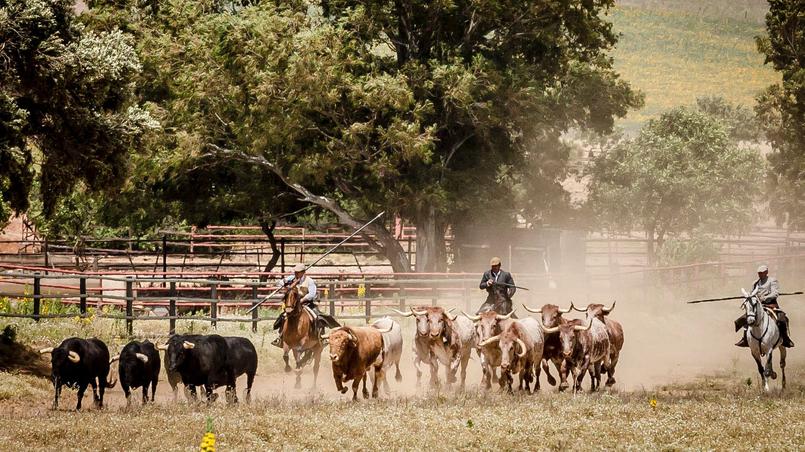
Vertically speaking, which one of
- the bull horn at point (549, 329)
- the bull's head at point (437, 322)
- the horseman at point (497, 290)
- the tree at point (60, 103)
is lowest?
the bull horn at point (549, 329)

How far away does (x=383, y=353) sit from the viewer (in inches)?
853

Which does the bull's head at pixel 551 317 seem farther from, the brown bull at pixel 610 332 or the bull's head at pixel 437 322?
the bull's head at pixel 437 322

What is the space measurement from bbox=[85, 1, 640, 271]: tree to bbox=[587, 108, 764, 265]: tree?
21234 millimetres

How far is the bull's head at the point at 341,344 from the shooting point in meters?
19.7

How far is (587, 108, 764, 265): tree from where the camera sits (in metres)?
64.1

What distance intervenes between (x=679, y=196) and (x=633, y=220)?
209 inches

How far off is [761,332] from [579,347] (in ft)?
12.5

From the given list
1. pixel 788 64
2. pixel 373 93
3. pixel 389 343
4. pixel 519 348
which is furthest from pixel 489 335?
pixel 788 64

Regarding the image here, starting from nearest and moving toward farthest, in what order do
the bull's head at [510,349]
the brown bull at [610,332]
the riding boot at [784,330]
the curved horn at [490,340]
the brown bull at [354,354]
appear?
the brown bull at [354,354] → the bull's head at [510,349] → the curved horn at [490,340] → the riding boot at [784,330] → the brown bull at [610,332]

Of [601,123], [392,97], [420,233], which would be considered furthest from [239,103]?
[601,123]

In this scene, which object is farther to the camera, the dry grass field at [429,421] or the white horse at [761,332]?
the white horse at [761,332]

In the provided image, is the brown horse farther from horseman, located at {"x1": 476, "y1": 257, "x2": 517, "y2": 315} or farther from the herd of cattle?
horseman, located at {"x1": 476, "y1": 257, "x2": 517, "y2": 315}

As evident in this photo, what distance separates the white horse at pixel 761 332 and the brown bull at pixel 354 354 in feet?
24.3

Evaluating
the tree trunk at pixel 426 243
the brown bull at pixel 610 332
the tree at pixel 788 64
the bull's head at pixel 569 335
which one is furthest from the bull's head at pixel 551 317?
the tree at pixel 788 64
